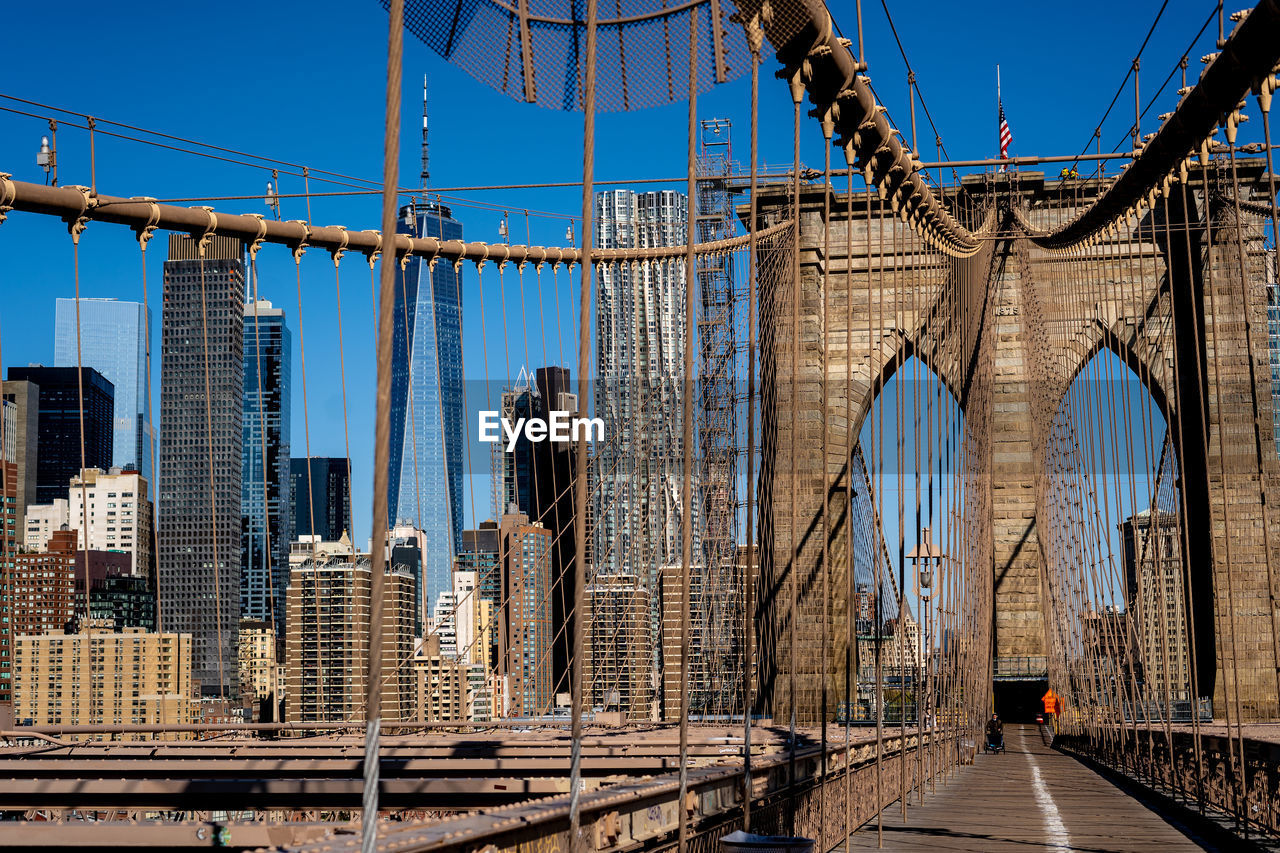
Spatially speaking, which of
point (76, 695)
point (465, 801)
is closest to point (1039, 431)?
point (465, 801)

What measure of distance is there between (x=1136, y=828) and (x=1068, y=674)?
15.5m

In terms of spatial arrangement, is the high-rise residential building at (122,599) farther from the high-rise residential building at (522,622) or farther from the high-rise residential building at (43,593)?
the high-rise residential building at (522,622)

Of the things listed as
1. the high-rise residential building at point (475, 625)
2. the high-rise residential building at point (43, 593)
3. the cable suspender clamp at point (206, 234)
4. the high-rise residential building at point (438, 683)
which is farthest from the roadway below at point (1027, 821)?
the high-rise residential building at point (43, 593)

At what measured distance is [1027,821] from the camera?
36.8 ft

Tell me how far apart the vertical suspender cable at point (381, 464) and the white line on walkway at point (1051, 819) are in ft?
22.5

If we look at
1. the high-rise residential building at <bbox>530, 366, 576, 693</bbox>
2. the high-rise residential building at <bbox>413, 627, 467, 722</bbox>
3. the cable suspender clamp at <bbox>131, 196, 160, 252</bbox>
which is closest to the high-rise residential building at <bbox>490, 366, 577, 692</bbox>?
the high-rise residential building at <bbox>530, 366, 576, 693</bbox>

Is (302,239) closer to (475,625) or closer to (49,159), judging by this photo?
(49,159)

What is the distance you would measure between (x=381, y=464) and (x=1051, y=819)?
9539mm

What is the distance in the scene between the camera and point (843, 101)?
9.41 m

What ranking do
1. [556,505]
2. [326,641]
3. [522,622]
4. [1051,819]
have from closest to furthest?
[1051,819] → [556,505] → [522,622] → [326,641]

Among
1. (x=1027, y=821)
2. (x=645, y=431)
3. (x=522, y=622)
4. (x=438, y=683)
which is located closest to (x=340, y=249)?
(x=1027, y=821)

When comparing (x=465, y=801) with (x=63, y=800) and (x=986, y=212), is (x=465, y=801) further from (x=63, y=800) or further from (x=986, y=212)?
(x=986, y=212)

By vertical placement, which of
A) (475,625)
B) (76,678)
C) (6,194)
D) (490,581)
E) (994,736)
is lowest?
(76,678)

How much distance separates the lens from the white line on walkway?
9391mm
